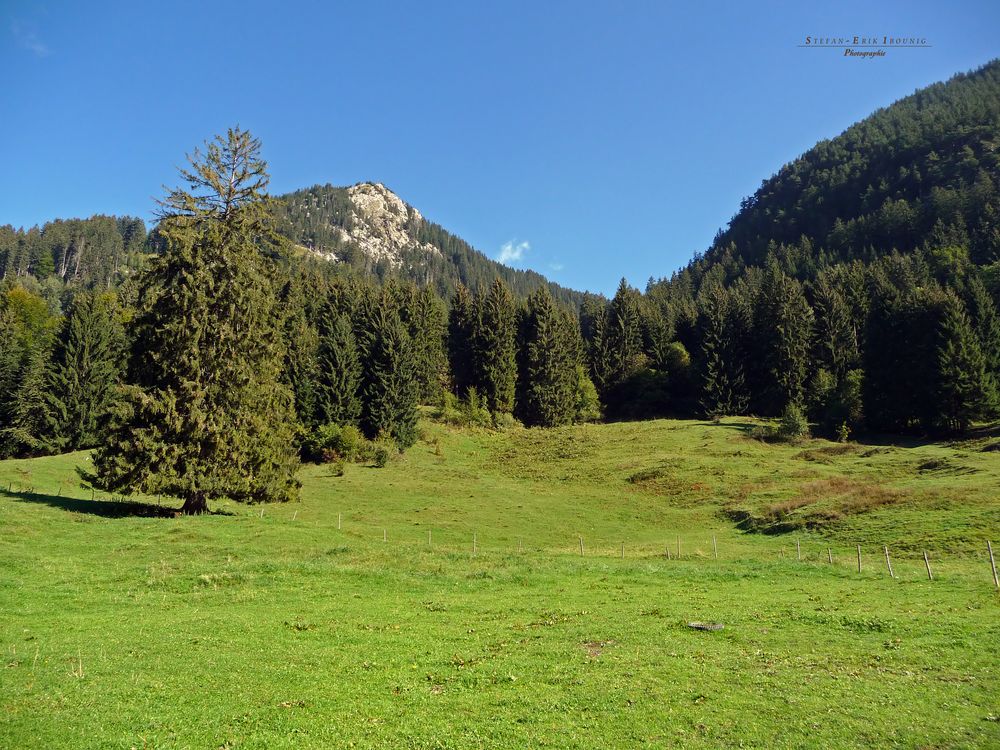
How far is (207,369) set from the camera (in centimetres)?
3628

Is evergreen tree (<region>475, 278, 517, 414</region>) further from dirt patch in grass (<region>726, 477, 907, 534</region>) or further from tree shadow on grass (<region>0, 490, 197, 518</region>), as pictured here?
tree shadow on grass (<region>0, 490, 197, 518</region>)

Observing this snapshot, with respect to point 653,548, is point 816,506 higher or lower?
higher

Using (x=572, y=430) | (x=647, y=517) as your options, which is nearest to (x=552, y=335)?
(x=572, y=430)

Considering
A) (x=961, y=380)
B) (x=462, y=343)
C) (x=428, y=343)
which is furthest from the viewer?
(x=462, y=343)

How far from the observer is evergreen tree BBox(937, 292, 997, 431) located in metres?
71.9

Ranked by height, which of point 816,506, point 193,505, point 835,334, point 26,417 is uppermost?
point 835,334

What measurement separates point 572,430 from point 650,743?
84157mm

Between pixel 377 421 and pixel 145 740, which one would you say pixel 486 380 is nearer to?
pixel 377 421

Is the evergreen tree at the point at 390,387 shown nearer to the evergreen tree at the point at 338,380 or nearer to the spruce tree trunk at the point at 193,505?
the evergreen tree at the point at 338,380

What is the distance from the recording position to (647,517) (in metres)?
52.5

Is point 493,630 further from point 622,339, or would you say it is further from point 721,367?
point 622,339

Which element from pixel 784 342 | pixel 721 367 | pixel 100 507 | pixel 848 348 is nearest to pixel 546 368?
pixel 721 367

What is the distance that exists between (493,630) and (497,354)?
88122 mm

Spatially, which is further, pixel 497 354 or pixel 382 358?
pixel 497 354
